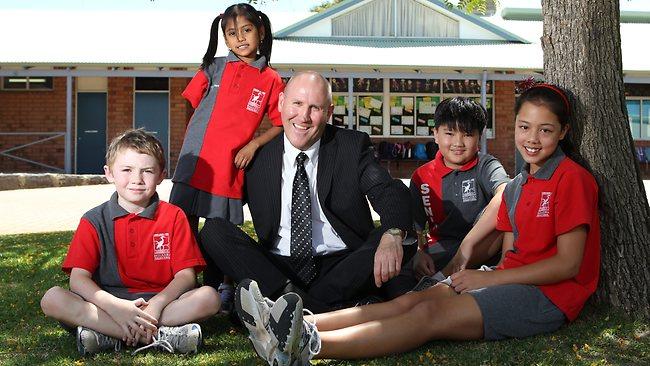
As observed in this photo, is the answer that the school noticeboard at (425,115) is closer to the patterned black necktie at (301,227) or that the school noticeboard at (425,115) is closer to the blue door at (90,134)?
the blue door at (90,134)

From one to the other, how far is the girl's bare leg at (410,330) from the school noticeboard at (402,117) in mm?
16907

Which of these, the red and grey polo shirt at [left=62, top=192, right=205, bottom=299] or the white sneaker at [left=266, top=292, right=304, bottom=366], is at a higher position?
the red and grey polo shirt at [left=62, top=192, right=205, bottom=299]

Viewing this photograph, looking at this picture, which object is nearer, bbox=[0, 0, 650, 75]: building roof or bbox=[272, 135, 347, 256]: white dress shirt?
bbox=[272, 135, 347, 256]: white dress shirt

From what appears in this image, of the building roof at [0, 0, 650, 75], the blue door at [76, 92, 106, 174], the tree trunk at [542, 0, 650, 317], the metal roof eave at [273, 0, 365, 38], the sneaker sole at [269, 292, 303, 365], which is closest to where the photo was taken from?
the sneaker sole at [269, 292, 303, 365]

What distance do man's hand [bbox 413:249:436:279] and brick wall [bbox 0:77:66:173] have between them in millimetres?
16580

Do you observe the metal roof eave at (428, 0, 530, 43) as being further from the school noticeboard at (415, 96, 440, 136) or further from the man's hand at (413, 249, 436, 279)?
the man's hand at (413, 249, 436, 279)

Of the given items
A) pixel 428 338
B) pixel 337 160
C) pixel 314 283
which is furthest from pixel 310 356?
pixel 337 160

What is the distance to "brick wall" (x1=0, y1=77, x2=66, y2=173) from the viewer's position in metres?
19.4

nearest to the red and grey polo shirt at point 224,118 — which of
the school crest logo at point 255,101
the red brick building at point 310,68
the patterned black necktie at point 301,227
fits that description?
the school crest logo at point 255,101

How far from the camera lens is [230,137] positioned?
4.31 m

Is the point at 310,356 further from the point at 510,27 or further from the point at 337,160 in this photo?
the point at 510,27

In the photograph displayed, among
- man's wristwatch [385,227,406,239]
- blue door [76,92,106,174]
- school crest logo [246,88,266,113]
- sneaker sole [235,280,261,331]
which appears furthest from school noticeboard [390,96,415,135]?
sneaker sole [235,280,261,331]

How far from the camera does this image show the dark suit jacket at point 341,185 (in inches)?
155

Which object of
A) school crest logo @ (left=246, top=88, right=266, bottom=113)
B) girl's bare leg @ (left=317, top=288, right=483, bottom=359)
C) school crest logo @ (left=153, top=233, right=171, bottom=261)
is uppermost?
school crest logo @ (left=246, top=88, right=266, bottom=113)
